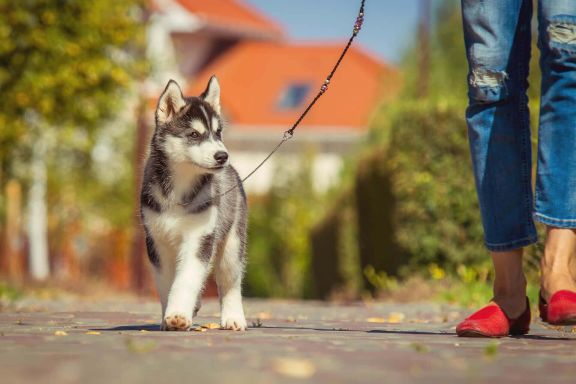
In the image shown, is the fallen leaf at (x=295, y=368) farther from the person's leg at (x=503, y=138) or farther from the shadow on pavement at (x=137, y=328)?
the shadow on pavement at (x=137, y=328)

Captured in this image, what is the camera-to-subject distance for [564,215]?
527cm

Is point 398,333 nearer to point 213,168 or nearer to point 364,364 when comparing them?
point 213,168

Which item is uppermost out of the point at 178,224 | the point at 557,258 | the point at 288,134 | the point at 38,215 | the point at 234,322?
the point at 38,215

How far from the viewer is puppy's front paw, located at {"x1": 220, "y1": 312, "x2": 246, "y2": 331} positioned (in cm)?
611

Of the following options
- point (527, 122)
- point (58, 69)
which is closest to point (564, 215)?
point (527, 122)

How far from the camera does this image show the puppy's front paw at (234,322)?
6109 millimetres

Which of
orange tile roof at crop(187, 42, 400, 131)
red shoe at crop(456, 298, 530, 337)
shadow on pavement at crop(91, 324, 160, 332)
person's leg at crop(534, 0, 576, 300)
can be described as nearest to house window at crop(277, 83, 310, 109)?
orange tile roof at crop(187, 42, 400, 131)

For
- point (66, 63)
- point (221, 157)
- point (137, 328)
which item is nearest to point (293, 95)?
point (66, 63)

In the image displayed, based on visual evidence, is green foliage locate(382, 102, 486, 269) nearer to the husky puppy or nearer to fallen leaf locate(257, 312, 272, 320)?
fallen leaf locate(257, 312, 272, 320)

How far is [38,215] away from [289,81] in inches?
1028

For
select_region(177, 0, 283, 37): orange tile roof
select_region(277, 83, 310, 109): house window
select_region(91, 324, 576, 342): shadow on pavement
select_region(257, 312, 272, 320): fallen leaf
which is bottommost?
select_region(257, 312, 272, 320): fallen leaf

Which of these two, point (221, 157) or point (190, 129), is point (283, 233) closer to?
point (190, 129)

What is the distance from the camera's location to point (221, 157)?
6.25 meters

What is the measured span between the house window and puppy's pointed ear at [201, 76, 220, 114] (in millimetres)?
43141
